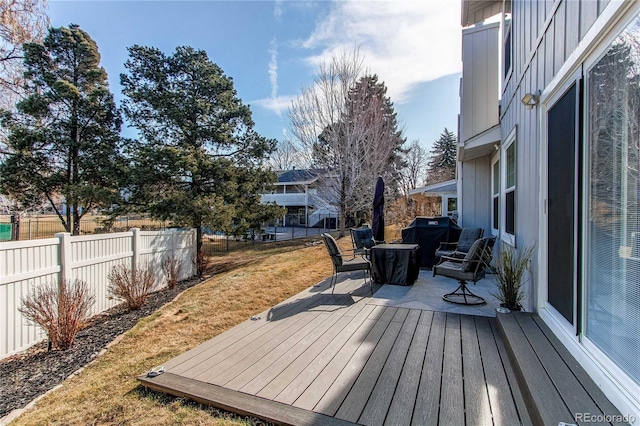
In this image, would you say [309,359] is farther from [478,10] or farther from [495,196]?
[478,10]

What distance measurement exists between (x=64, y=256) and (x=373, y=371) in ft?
16.1

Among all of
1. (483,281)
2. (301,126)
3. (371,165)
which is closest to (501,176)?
(483,281)

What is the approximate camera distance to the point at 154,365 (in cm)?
309

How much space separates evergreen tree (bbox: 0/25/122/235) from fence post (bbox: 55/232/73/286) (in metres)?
7.24

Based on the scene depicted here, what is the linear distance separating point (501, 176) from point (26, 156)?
16.3 m

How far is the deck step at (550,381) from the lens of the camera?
1697mm

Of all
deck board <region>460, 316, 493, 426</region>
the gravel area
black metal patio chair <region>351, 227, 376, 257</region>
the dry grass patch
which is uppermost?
black metal patio chair <region>351, 227, 376, 257</region>

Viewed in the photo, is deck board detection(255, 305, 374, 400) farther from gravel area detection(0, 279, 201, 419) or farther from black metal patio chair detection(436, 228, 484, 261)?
black metal patio chair detection(436, 228, 484, 261)

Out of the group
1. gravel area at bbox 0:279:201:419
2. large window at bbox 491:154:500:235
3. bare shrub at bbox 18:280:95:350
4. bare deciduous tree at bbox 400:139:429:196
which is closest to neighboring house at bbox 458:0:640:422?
large window at bbox 491:154:500:235

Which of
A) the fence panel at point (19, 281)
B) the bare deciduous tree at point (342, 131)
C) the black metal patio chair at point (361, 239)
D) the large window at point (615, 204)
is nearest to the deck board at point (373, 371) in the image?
the large window at point (615, 204)

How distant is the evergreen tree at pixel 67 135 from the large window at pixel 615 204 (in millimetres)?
12948

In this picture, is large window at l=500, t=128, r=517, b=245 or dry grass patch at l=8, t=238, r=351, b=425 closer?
dry grass patch at l=8, t=238, r=351, b=425

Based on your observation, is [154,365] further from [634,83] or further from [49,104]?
[49,104]

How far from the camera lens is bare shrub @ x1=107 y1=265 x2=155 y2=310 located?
5.64 m
